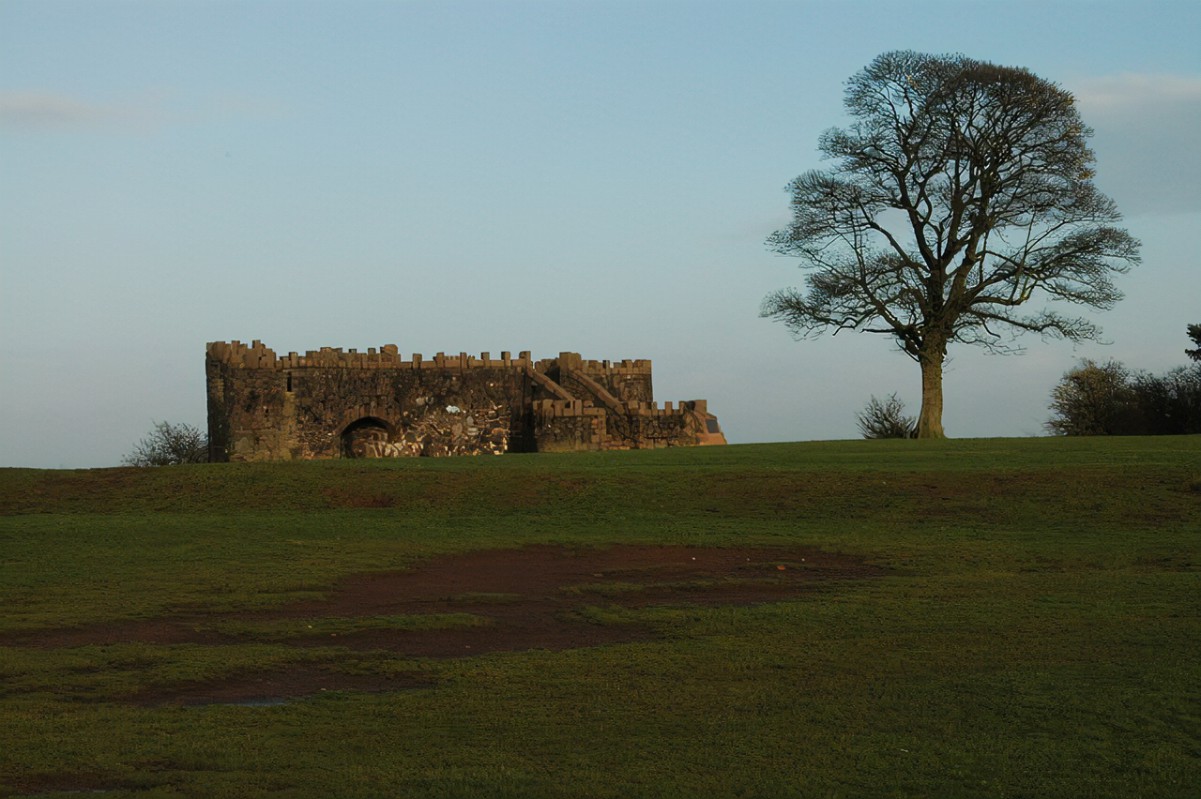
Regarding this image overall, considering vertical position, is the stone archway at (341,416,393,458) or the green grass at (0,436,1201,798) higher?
the stone archway at (341,416,393,458)

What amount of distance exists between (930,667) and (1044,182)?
32.8 meters

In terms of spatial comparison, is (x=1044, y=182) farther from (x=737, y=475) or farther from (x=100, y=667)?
(x=100, y=667)

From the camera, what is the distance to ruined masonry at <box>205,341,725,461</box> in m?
47.2

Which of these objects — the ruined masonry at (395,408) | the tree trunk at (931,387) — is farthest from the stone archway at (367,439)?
the tree trunk at (931,387)

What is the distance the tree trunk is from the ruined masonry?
7990 millimetres

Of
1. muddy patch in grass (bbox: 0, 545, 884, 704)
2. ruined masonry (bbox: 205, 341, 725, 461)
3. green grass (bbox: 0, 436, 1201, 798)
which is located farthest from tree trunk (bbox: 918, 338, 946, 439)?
muddy patch in grass (bbox: 0, 545, 884, 704)

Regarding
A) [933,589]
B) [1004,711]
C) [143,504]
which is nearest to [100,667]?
[1004,711]

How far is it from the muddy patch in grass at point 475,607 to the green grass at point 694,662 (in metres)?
0.24

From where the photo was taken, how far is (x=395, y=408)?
1914 inches

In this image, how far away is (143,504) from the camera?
24188 mm

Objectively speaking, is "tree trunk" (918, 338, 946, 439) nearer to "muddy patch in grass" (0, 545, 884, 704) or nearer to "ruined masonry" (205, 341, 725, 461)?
"ruined masonry" (205, 341, 725, 461)

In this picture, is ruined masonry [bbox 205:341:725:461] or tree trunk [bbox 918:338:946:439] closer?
tree trunk [bbox 918:338:946:439]

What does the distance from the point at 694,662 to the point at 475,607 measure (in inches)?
156

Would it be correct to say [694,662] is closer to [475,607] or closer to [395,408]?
[475,607]
